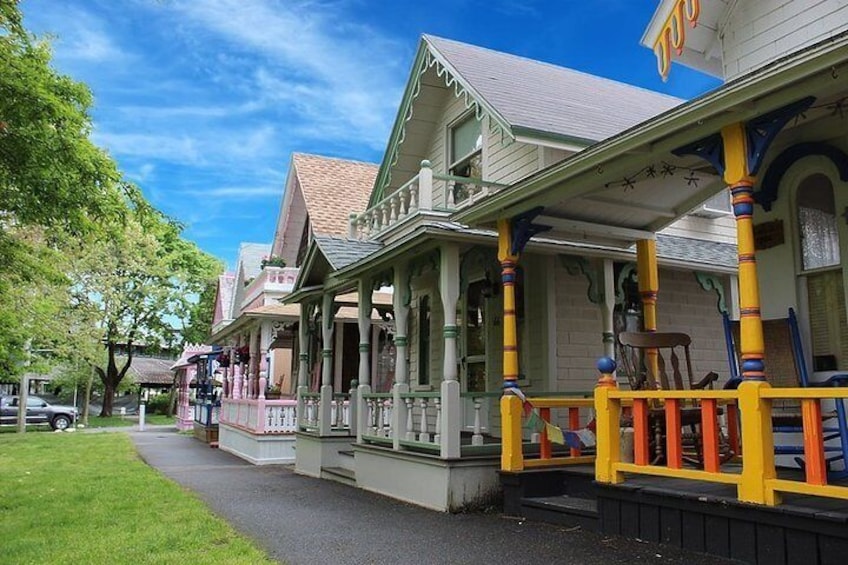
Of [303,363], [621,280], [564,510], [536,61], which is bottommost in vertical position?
[564,510]

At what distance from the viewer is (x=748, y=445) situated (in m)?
4.94

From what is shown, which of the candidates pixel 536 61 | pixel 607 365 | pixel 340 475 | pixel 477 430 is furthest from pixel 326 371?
pixel 536 61

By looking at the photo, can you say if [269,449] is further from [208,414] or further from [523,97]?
[523,97]

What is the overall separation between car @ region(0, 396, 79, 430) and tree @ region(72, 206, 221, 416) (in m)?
3.95

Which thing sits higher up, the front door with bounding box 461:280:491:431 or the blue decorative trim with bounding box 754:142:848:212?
the blue decorative trim with bounding box 754:142:848:212

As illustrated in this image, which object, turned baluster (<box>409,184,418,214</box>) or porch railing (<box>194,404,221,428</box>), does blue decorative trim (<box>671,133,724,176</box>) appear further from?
porch railing (<box>194,404,221,428</box>)

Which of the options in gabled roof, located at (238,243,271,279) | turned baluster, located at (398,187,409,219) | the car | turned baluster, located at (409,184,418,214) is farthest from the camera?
gabled roof, located at (238,243,271,279)

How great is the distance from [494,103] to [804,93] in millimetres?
6127

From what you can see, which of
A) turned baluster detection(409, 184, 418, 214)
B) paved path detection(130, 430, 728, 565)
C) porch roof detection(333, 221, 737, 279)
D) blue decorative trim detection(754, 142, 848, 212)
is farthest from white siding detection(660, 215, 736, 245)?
paved path detection(130, 430, 728, 565)

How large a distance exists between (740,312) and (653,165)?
187 cm

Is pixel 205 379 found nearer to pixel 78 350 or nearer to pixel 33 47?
pixel 78 350

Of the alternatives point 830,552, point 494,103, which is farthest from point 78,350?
point 830,552

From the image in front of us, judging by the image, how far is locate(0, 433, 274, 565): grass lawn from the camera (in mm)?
6113

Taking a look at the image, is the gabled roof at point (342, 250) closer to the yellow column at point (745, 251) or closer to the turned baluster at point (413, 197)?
the turned baluster at point (413, 197)
